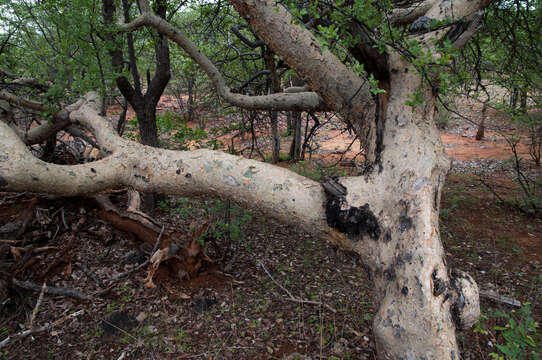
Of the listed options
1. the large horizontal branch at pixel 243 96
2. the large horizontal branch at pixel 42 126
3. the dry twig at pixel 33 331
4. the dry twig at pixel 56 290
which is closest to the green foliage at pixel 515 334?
the large horizontal branch at pixel 243 96

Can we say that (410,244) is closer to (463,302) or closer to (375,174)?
(463,302)

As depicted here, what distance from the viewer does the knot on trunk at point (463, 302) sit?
1.74 meters

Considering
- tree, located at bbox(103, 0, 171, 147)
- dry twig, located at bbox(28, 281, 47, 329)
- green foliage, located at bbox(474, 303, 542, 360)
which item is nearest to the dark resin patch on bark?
green foliage, located at bbox(474, 303, 542, 360)

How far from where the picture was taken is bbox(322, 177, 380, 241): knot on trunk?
1.99m

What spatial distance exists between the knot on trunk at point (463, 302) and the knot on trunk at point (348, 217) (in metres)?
0.51

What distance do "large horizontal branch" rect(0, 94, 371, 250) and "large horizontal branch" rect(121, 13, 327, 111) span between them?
1.40 m

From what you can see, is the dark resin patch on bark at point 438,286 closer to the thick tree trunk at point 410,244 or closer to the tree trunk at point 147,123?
the thick tree trunk at point 410,244

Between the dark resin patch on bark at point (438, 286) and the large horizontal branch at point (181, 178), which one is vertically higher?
the large horizontal branch at point (181, 178)

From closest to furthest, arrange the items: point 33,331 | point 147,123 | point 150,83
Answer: point 33,331, point 150,83, point 147,123

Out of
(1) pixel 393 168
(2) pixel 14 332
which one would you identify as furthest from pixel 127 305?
(1) pixel 393 168

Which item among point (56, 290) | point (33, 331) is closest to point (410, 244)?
point (33, 331)

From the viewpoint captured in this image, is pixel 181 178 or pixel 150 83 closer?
pixel 181 178

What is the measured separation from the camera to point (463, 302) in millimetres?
1754

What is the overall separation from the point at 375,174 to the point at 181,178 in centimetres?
140
